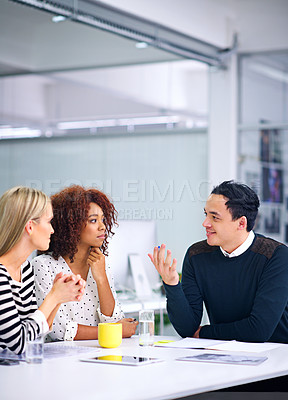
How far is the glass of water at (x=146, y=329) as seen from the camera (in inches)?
104

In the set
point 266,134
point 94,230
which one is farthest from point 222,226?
point 266,134

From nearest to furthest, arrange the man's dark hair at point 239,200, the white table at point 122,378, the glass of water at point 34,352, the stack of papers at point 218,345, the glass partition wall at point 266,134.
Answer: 1. the white table at point 122,378
2. the glass of water at point 34,352
3. the stack of papers at point 218,345
4. the man's dark hair at point 239,200
5. the glass partition wall at point 266,134

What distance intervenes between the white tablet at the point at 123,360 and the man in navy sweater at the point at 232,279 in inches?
21.7

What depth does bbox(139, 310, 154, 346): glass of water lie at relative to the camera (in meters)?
2.65

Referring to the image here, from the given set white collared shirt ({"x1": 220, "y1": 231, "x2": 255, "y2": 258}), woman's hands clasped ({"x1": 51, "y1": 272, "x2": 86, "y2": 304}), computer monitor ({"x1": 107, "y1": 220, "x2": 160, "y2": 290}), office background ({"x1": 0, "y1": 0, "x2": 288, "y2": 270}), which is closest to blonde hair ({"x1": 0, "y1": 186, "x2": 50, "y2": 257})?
woman's hands clasped ({"x1": 51, "y1": 272, "x2": 86, "y2": 304})

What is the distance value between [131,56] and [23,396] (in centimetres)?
552

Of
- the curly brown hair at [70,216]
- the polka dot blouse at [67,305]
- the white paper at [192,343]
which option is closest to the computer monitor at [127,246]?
the curly brown hair at [70,216]

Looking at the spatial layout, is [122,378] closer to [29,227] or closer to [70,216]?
[29,227]

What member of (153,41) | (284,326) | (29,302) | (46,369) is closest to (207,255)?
(284,326)

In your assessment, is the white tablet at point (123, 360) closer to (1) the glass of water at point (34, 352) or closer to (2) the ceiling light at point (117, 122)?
(1) the glass of water at point (34, 352)

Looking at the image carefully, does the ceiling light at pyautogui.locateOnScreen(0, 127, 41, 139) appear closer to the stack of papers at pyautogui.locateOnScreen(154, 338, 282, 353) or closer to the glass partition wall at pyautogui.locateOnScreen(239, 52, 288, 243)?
the glass partition wall at pyautogui.locateOnScreen(239, 52, 288, 243)

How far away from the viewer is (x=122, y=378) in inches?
78.0

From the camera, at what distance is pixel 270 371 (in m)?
2.15

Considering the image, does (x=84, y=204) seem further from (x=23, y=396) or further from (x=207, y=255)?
(x=23, y=396)
